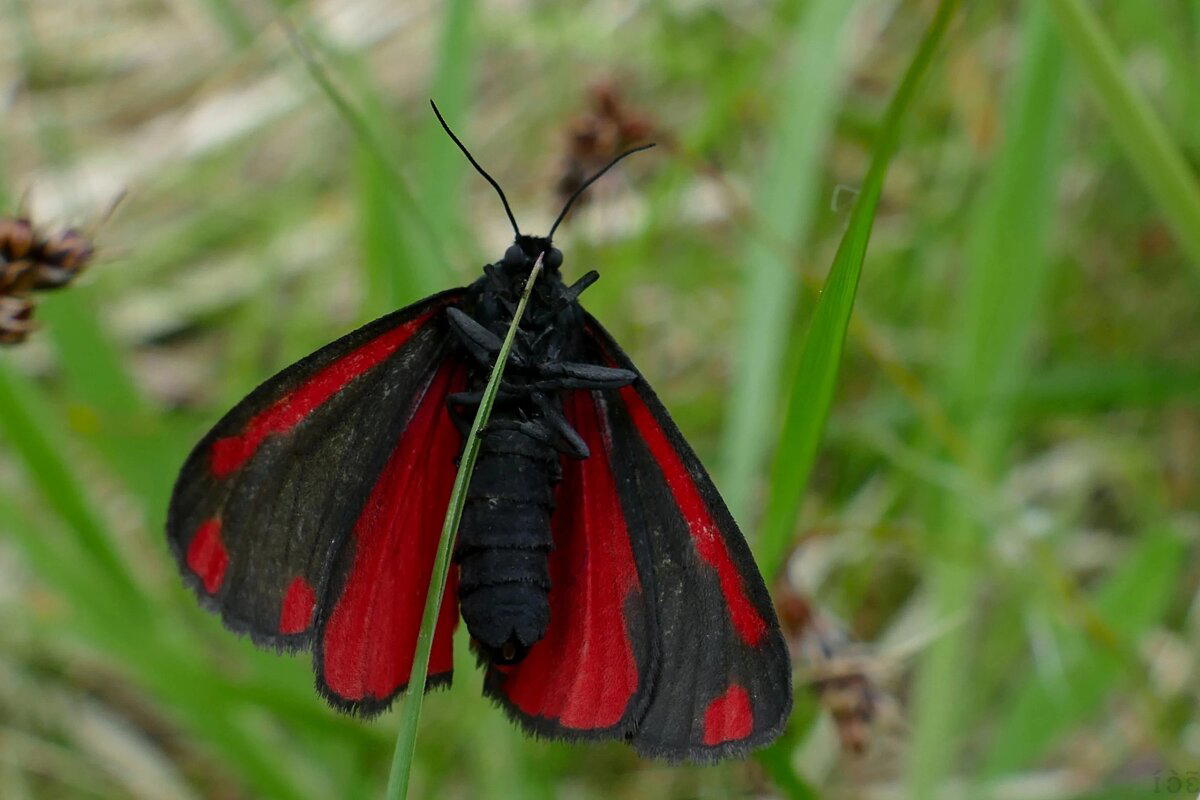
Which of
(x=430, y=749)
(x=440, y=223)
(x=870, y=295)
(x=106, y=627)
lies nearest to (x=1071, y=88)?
(x=870, y=295)

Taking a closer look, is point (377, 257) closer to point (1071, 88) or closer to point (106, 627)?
point (106, 627)

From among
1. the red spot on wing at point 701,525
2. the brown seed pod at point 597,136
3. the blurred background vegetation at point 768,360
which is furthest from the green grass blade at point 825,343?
the brown seed pod at point 597,136

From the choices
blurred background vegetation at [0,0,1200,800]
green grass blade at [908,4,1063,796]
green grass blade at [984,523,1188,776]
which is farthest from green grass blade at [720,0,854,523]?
green grass blade at [984,523,1188,776]

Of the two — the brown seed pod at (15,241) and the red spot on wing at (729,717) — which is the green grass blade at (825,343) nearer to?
the red spot on wing at (729,717)

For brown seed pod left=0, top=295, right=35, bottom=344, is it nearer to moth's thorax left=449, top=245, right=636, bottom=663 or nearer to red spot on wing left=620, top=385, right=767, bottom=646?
moth's thorax left=449, top=245, right=636, bottom=663

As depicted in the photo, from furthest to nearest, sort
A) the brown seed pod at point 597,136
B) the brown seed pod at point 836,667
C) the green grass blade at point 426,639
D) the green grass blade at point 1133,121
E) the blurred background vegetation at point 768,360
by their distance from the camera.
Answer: the blurred background vegetation at point 768,360 < the brown seed pod at point 597,136 < the brown seed pod at point 836,667 < the green grass blade at point 1133,121 < the green grass blade at point 426,639

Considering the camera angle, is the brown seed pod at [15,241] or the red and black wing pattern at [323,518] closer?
the brown seed pod at [15,241]
